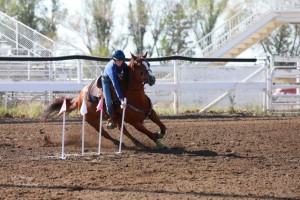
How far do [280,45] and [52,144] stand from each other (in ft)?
150

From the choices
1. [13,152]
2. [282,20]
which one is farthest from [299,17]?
[13,152]

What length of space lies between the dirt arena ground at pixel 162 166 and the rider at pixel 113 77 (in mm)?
778

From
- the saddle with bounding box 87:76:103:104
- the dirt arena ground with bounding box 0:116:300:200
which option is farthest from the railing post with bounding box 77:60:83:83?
the saddle with bounding box 87:76:103:104

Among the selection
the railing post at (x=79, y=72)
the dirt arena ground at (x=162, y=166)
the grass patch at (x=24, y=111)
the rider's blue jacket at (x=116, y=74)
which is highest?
the railing post at (x=79, y=72)

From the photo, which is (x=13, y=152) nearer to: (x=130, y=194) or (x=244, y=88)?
(x=130, y=194)

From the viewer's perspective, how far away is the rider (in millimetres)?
12000

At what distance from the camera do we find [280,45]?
186 ft

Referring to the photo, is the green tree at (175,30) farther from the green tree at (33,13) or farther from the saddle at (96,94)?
the saddle at (96,94)

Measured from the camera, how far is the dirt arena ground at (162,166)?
25.9ft

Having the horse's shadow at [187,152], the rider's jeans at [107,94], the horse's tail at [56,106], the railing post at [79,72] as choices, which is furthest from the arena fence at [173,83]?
the horse's shadow at [187,152]

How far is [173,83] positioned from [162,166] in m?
11.3

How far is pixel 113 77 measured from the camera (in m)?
12.0

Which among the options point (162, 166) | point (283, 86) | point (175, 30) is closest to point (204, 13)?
point (175, 30)

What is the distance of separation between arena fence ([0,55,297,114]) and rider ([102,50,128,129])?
7685 mm
